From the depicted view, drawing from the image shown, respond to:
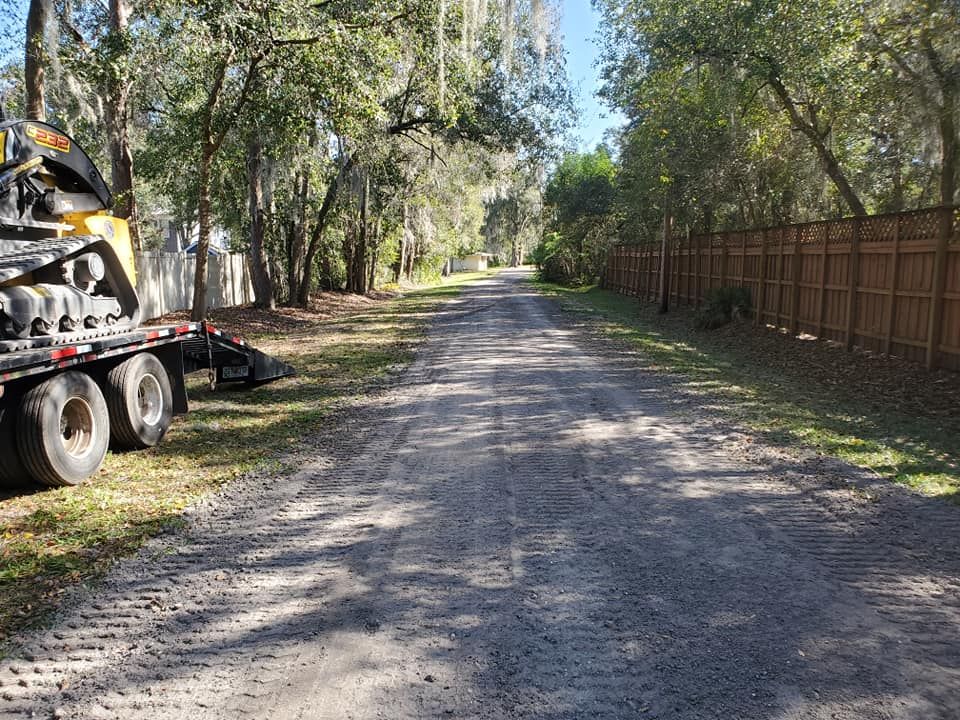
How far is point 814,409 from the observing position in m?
8.89

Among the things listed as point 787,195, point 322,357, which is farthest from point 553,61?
point 322,357

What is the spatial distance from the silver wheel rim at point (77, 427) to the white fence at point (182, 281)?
34.0 feet

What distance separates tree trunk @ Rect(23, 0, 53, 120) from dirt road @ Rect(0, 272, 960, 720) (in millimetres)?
8369

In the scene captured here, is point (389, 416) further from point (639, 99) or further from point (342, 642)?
point (639, 99)

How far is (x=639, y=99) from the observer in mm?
19266

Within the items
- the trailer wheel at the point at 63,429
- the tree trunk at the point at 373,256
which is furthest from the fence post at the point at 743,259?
the tree trunk at the point at 373,256

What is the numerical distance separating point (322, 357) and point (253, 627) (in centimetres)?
1037

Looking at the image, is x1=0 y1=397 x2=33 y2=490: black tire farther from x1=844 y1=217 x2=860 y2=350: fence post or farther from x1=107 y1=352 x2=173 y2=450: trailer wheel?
x1=844 y1=217 x2=860 y2=350: fence post

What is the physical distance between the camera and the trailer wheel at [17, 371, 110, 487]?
549 centimetres

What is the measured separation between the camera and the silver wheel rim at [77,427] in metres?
6.04

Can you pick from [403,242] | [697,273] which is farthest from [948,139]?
[403,242]

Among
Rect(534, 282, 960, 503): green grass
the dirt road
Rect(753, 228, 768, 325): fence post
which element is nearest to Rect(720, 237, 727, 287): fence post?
Rect(753, 228, 768, 325): fence post

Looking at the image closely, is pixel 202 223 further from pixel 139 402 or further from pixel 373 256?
pixel 373 256

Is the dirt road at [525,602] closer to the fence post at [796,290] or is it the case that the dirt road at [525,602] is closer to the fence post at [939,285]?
the fence post at [939,285]
